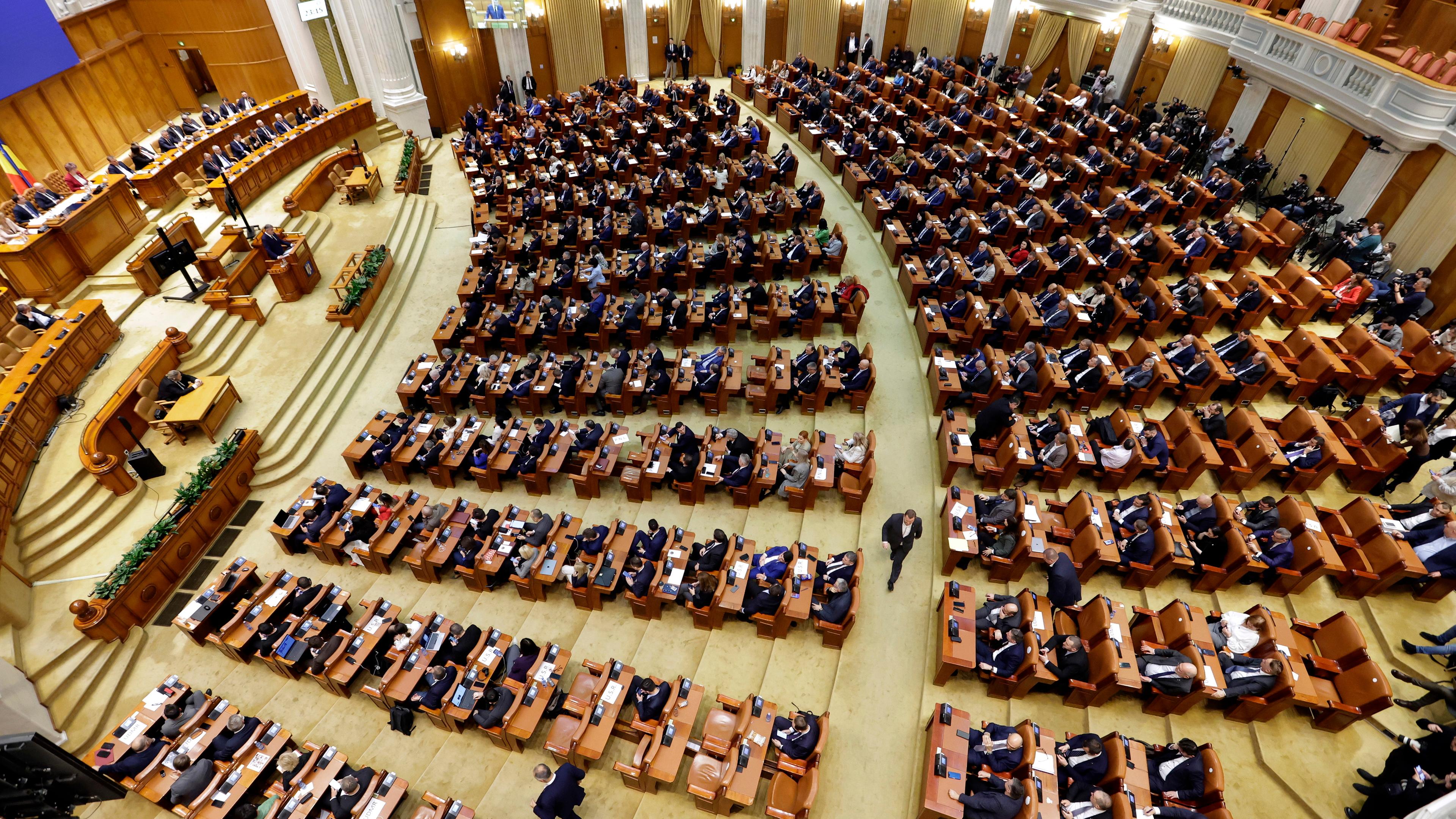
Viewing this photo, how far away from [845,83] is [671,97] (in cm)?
523

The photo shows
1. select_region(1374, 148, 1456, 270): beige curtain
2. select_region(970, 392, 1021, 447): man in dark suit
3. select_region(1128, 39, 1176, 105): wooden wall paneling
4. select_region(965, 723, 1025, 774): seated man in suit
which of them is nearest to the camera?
select_region(965, 723, 1025, 774): seated man in suit

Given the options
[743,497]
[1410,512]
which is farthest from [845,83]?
[1410,512]

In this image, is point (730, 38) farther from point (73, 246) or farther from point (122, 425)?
point (122, 425)

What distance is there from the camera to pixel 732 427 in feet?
32.9

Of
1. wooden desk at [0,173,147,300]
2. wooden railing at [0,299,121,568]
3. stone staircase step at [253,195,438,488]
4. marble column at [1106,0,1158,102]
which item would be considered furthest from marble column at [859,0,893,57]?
wooden railing at [0,299,121,568]

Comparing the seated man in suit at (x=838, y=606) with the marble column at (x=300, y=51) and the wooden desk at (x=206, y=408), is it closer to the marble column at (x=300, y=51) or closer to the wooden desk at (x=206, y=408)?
the wooden desk at (x=206, y=408)

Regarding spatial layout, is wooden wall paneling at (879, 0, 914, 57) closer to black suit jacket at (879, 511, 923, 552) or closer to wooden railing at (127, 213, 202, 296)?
wooden railing at (127, 213, 202, 296)

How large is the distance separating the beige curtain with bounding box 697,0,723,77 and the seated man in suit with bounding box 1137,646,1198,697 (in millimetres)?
23601

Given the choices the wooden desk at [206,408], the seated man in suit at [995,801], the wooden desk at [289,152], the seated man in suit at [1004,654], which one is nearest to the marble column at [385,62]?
the wooden desk at [289,152]

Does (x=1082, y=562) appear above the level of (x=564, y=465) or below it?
above

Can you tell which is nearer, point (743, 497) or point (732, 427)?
point (743, 497)

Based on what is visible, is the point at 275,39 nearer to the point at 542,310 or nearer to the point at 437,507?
the point at 542,310

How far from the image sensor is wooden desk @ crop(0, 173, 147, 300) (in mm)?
10594

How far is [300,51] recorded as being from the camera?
18016mm
